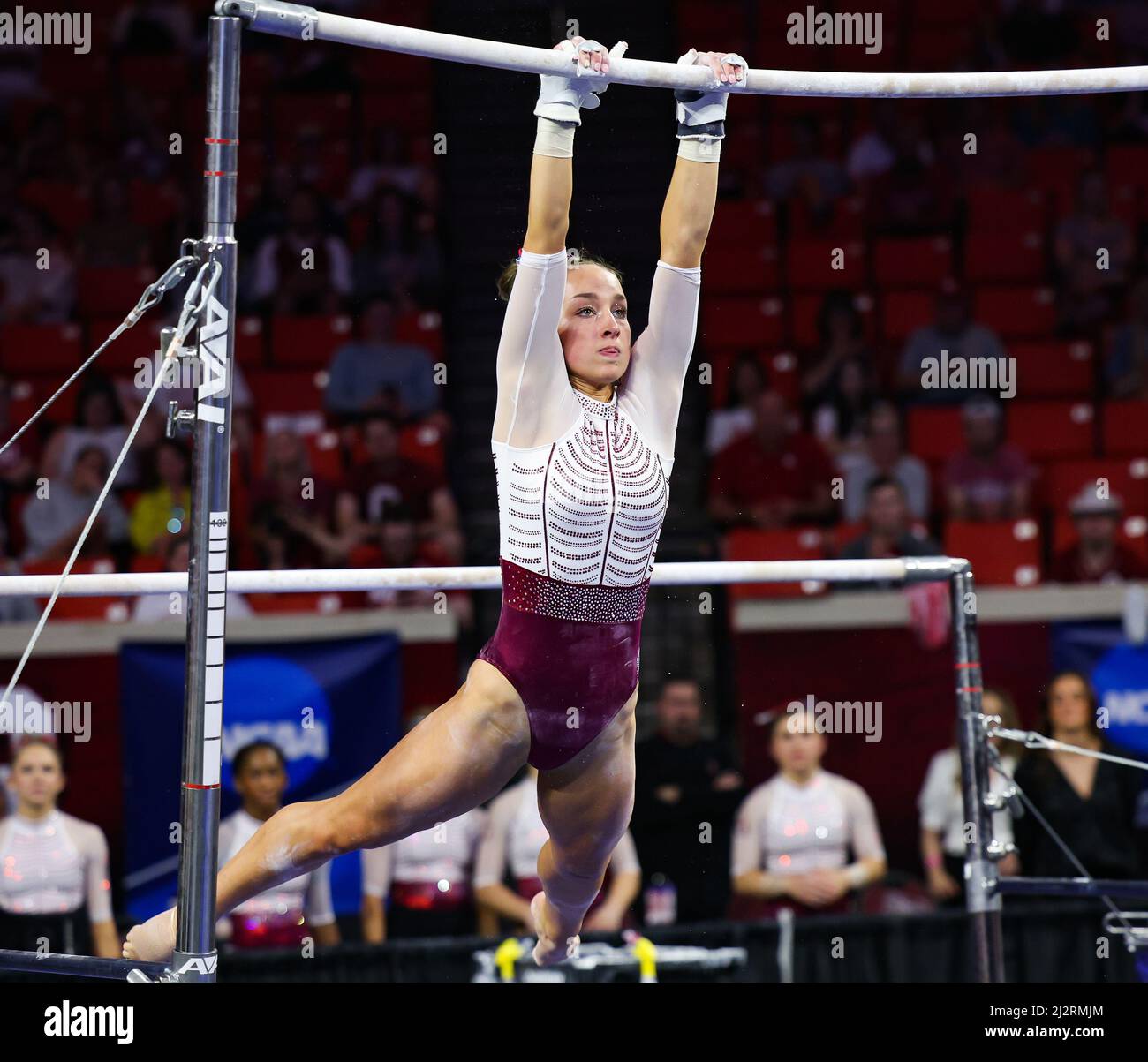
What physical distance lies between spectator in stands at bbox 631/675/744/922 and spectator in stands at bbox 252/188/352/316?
3155 millimetres

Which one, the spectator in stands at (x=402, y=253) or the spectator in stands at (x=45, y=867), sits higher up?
the spectator in stands at (x=402, y=253)

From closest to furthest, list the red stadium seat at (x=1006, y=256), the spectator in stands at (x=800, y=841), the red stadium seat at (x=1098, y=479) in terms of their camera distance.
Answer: the spectator in stands at (x=800, y=841) < the red stadium seat at (x=1098, y=479) < the red stadium seat at (x=1006, y=256)

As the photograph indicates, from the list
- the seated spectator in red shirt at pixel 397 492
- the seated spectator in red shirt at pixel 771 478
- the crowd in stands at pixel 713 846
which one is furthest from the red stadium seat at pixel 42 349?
the seated spectator in red shirt at pixel 771 478

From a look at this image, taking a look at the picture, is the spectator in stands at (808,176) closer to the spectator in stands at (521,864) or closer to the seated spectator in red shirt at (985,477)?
the seated spectator in red shirt at (985,477)

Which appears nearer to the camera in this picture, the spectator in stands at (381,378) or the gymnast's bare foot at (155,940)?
the gymnast's bare foot at (155,940)

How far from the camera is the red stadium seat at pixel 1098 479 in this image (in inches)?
331

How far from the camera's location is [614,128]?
7773 millimetres

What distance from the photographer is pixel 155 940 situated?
3881 millimetres

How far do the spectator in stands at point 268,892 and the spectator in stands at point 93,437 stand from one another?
2266mm

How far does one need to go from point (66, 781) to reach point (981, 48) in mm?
7052

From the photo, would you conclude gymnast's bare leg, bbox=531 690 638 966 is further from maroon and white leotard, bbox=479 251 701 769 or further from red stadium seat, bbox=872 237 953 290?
red stadium seat, bbox=872 237 953 290

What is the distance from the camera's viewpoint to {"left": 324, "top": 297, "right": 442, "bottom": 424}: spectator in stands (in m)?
8.11

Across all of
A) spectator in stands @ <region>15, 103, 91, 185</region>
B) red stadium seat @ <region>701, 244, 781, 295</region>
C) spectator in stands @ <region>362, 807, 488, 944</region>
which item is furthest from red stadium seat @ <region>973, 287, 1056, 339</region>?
spectator in stands @ <region>15, 103, 91, 185</region>

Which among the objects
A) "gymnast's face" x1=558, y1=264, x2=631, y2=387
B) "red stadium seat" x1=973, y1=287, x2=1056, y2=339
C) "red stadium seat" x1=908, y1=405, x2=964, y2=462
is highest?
"red stadium seat" x1=973, y1=287, x2=1056, y2=339
